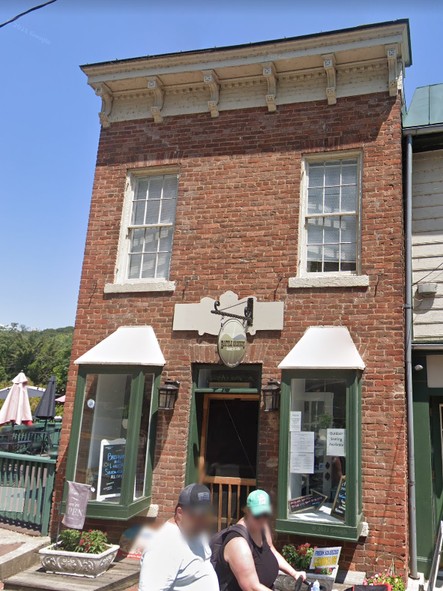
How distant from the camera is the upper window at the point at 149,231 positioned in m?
8.83

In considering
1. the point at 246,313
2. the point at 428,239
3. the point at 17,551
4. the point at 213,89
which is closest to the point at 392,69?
the point at 428,239

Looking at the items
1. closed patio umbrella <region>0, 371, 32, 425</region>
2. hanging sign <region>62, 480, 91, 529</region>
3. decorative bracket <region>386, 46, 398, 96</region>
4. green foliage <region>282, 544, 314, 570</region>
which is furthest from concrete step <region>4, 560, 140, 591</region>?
decorative bracket <region>386, 46, 398, 96</region>

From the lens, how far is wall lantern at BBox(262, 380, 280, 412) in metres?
7.36

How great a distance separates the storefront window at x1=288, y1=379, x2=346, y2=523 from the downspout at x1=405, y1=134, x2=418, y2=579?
3.51 feet

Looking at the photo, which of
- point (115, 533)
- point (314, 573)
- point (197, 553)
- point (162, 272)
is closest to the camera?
point (197, 553)

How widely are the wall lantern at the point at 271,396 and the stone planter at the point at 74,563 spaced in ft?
9.55

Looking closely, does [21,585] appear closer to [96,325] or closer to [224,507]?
[224,507]

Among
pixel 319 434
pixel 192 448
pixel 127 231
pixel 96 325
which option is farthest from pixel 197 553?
pixel 127 231

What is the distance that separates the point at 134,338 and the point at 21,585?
3571mm

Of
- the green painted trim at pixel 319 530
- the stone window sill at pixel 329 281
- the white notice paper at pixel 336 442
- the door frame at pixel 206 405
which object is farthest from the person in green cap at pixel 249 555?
the stone window sill at pixel 329 281

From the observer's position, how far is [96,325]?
860cm

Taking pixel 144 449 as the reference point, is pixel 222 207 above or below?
above

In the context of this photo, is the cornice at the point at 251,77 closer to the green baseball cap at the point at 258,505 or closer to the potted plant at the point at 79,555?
the green baseball cap at the point at 258,505

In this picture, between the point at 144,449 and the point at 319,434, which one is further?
the point at 144,449
